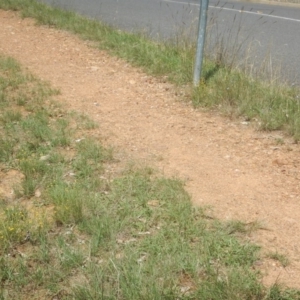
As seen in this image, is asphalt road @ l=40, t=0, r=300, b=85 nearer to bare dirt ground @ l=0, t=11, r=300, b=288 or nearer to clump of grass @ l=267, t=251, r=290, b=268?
bare dirt ground @ l=0, t=11, r=300, b=288

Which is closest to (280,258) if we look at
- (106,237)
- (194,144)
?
(106,237)

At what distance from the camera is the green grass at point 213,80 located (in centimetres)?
491

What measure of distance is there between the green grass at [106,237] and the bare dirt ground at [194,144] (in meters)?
0.19

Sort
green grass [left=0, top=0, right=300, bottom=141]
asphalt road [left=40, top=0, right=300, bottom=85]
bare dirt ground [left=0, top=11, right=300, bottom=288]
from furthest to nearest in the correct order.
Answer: asphalt road [left=40, top=0, right=300, bottom=85] → green grass [left=0, top=0, right=300, bottom=141] → bare dirt ground [left=0, top=11, right=300, bottom=288]

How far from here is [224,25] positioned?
10797 mm

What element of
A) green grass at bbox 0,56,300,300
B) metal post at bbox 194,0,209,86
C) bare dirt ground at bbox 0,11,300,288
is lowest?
green grass at bbox 0,56,300,300

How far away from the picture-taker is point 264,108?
16.4ft

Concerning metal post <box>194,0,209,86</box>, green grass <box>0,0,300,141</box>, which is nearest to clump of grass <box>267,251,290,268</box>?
green grass <box>0,0,300,141</box>

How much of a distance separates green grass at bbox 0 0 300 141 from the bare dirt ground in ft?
0.47

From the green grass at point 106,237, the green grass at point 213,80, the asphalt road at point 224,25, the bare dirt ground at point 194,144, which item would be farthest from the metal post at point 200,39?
the green grass at point 106,237

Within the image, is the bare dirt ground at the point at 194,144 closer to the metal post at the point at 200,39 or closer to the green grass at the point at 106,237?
the green grass at the point at 106,237

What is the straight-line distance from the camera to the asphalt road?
7121mm

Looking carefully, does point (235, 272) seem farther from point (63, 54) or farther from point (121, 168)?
point (63, 54)

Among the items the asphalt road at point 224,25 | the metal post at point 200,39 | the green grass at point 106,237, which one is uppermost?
the metal post at point 200,39
